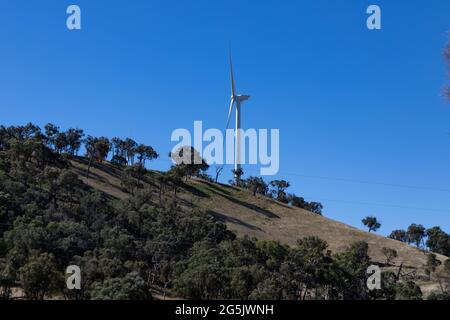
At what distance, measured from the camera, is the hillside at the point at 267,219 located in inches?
5640

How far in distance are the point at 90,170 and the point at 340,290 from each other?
94096 mm

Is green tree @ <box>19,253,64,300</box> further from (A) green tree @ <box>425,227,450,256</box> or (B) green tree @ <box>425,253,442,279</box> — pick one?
(A) green tree @ <box>425,227,450,256</box>

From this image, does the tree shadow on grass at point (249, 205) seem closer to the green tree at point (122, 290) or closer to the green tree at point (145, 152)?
the green tree at point (145, 152)

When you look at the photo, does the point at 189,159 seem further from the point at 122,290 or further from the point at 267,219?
the point at 122,290

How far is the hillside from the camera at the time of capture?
470 ft

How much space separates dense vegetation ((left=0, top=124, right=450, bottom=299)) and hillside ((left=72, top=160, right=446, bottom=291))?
1780 cm

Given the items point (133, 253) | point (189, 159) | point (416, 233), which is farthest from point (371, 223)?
point (133, 253)

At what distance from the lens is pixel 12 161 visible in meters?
123

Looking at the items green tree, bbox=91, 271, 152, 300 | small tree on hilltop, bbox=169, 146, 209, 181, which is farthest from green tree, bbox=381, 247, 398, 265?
green tree, bbox=91, 271, 152, 300

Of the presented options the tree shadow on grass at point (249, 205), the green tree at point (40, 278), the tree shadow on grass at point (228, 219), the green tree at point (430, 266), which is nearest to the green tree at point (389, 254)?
the green tree at point (430, 266)

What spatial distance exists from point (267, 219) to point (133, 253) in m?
79.5
